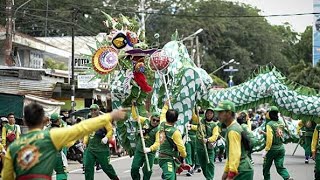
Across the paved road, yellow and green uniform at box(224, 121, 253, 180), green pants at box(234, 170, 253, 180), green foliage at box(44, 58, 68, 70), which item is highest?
green foliage at box(44, 58, 68, 70)

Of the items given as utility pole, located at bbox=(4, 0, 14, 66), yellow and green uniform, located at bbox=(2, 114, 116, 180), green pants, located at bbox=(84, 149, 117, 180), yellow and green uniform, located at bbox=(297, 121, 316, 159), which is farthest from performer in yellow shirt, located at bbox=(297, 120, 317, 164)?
yellow and green uniform, located at bbox=(2, 114, 116, 180)

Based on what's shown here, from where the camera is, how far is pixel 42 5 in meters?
45.5

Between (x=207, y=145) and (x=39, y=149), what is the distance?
8.66 meters

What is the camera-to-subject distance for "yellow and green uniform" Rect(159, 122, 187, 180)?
11.6m

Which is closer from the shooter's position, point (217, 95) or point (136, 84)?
point (136, 84)

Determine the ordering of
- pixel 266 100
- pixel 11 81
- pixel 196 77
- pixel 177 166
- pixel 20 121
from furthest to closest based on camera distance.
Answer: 1. pixel 11 81
2. pixel 20 121
3. pixel 266 100
4. pixel 196 77
5. pixel 177 166

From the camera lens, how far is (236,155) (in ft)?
29.5

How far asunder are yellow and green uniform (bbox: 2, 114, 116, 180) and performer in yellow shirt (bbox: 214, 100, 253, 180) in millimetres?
2320

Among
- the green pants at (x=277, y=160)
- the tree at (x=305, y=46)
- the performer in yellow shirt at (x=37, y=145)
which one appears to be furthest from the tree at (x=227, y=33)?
the performer in yellow shirt at (x=37, y=145)

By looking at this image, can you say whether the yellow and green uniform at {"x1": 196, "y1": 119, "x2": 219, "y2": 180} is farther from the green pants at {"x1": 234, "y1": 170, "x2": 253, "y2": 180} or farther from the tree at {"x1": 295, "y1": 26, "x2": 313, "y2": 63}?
the tree at {"x1": 295, "y1": 26, "x2": 313, "y2": 63}

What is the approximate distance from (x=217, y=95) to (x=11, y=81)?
897cm

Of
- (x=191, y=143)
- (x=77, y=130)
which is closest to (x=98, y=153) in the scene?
(x=191, y=143)

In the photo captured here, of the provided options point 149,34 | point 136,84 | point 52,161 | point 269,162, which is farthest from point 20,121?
point 149,34

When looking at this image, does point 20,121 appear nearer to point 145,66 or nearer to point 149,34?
point 145,66
